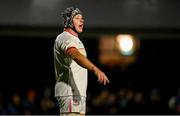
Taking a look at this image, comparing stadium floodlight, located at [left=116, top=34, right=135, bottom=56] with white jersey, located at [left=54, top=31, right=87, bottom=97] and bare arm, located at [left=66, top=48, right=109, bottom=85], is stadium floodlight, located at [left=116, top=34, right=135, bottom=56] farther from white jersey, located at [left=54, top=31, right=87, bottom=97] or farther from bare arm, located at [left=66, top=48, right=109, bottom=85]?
bare arm, located at [left=66, top=48, right=109, bottom=85]

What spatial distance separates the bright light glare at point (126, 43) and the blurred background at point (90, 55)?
4.22 ft

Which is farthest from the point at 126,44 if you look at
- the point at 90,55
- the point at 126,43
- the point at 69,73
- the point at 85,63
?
the point at 85,63

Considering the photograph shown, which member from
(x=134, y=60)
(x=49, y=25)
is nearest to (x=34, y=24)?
(x=49, y=25)

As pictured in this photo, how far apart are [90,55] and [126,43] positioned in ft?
5.63

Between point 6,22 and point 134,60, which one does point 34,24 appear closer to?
point 6,22

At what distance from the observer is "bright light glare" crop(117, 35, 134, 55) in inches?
697

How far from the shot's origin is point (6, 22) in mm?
13734

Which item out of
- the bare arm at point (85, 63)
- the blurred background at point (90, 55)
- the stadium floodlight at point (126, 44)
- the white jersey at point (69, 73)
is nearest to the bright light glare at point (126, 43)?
the stadium floodlight at point (126, 44)

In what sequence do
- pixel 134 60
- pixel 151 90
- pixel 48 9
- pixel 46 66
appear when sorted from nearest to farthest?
pixel 48 9 < pixel 151 90 < pixel 46 66 < pixel 134 60

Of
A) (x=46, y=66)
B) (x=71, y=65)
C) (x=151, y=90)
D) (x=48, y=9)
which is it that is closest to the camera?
(x=71, y=65)

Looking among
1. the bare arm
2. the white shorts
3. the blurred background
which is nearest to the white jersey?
the white shorts

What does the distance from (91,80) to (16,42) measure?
179 centimetres

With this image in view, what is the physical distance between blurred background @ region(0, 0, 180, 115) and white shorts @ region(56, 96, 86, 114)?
638 centimetres

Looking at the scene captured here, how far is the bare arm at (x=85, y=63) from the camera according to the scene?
6.08 metres
